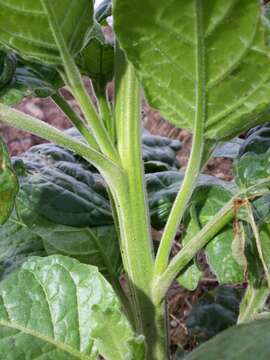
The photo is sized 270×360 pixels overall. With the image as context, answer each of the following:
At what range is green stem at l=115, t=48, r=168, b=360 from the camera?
82cm

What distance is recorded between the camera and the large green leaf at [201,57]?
56cm

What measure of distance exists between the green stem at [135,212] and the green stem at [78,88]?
0.09 feet

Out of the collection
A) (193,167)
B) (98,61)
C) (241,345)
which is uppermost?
(98,61)

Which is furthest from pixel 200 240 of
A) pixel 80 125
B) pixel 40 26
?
pixel 40 26

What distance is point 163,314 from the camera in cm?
86

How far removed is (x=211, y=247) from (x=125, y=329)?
9.2 inches

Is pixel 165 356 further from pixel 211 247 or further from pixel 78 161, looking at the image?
pixel 78 161

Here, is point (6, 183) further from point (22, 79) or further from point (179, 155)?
point (179, 155)

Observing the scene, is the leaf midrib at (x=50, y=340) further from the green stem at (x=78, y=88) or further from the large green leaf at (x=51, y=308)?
the green stem at (x=78, y=88)

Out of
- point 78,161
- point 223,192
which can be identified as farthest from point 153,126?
point 223,192

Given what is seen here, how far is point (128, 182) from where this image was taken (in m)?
0.82

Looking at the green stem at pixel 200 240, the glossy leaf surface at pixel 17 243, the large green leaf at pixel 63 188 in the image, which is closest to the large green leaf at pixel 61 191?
the large green leaf at pixel 63 188

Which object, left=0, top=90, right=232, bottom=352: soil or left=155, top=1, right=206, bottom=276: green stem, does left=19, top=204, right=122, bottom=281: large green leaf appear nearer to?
left=155, top=1, right=206, bottom=276: green stem

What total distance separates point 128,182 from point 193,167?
104mm
